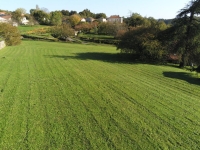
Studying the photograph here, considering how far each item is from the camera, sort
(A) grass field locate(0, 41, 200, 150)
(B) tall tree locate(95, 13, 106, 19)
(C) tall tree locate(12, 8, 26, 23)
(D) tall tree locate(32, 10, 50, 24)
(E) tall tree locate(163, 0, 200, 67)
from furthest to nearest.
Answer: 1. (B) tall tree locate(95, 13, 106, 19)
2. (D) tall tree locate(32, 10, 50, 24)
3. (C) tall tree locate(12, 8, 26, 23)
4. (E) tall tree locate(163, 0, 200, 67)
5. (A) grass field locate(0, 41, 200, 150)

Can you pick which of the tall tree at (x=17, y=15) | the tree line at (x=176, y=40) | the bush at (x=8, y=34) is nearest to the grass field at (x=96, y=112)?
the tree line at (x=176, y=40)

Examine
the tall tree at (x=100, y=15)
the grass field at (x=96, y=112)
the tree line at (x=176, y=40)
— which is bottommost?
the grass field at (x=96, y=112)

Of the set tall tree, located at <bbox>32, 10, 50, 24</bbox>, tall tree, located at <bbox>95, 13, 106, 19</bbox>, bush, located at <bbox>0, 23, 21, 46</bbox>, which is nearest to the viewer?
bush, located at <bbox>0, 23, 21, 46</bbox>

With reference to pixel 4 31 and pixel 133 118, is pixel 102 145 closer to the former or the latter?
pixel 133 118

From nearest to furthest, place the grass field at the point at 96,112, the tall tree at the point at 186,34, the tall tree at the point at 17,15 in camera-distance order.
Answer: the grass field at the point at 96,112 → the tall tree at the point at 186,34 → the tall tree at the point at 17,15

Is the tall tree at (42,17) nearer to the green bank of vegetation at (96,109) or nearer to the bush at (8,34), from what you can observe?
the bush at (8,34)

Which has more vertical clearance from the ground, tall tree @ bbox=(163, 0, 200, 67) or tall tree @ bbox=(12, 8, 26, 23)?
tall tree @ bbox=(12, 8, 26, 23)

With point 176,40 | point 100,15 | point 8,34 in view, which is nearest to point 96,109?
point 176,40

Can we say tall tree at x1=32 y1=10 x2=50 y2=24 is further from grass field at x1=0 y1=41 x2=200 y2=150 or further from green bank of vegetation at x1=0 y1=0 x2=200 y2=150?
grass field at x1=0 y1=41 x2=200 y2=150

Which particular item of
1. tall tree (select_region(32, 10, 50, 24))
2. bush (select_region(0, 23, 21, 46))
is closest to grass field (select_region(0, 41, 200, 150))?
bush (select_region(0, 23, 21, 46))
